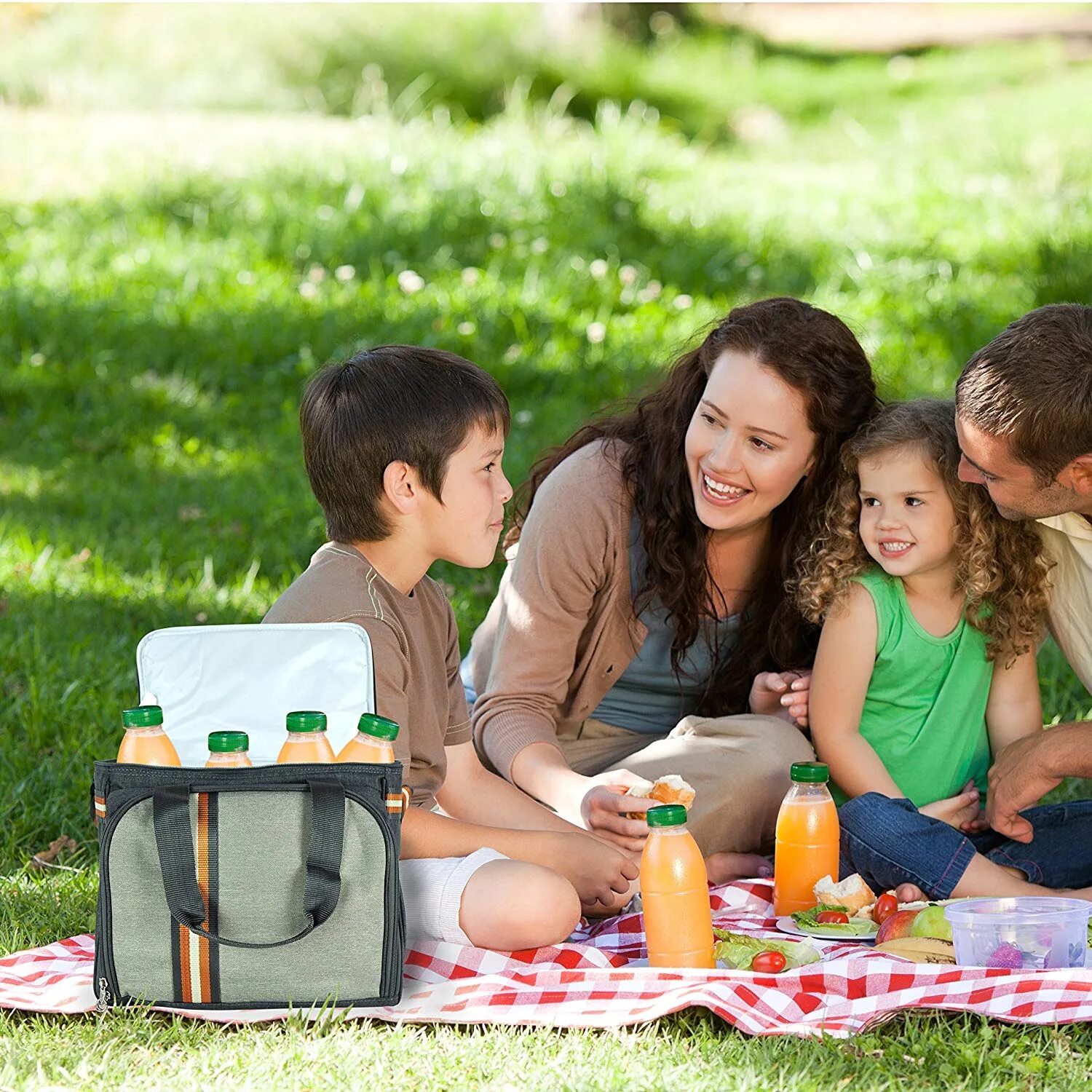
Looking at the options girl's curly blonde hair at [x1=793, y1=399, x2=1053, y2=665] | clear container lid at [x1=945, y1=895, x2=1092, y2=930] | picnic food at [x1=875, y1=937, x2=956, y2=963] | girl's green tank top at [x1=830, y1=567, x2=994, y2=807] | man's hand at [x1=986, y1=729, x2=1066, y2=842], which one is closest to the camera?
clear container lid at [x1=945, y1=895, x2=1092, y2=930]

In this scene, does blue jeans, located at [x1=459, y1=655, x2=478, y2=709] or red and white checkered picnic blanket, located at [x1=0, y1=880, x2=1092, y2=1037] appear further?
blue jeans, located at [x1=459, y1=655, x2=478, y2=709]

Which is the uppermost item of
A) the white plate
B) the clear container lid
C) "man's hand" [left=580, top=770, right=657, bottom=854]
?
"man's hand" [left=580, top=770, right=657, bottom=854]

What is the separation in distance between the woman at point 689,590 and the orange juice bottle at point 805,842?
0.75 ft

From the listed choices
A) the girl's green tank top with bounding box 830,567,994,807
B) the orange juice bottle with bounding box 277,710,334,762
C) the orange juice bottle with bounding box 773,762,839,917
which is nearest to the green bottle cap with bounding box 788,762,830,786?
the orange juice bottle with bounding box 773,762,839,917

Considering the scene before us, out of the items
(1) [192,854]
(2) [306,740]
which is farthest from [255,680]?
(1) [192,854]

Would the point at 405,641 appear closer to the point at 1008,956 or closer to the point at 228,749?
the point at 228,749

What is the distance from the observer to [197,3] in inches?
512

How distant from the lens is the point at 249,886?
2430 mm

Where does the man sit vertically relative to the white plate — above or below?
above

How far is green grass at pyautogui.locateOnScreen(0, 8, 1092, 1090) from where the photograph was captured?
2.37 metres

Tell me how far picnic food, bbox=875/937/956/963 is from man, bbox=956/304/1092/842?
586 millimetres

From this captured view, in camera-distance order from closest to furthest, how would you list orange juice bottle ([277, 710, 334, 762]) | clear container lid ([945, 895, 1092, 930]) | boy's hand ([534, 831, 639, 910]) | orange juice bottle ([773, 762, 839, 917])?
orange juice bottle ([277, 710, 334, 762]), clear container lid ([945, 895, 1092, 930]), boy's hand ([534, 831, 639, 910]), orange juice bottle ([773, 762, 839, 917])

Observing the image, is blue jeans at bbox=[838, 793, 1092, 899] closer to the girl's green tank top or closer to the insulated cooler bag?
the girl's green tank top

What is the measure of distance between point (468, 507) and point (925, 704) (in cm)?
122
